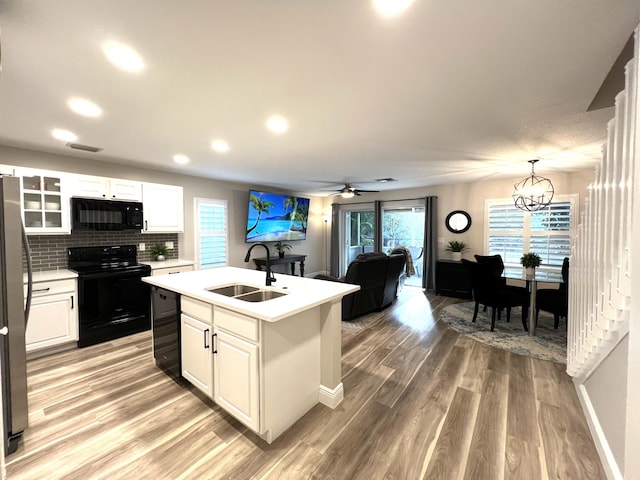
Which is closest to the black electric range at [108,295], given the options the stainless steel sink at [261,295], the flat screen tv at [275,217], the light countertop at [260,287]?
the light countertop at [260,287]

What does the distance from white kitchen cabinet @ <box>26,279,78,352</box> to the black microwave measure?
749mm

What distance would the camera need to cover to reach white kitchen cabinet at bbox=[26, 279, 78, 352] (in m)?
2.83

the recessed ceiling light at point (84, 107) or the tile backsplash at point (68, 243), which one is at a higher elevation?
the recessed ceiling light at point (84, 107)

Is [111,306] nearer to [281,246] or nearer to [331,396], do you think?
[331,396]

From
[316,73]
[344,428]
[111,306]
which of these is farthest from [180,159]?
[344,428]

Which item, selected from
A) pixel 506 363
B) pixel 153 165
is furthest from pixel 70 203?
pixel 506 363

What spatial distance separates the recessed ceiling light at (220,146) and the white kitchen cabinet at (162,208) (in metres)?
1.39

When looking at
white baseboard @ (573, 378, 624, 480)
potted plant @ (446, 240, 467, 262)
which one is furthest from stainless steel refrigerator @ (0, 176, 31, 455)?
potted plant @ (446, 240, 467, 262)

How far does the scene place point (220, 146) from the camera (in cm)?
319

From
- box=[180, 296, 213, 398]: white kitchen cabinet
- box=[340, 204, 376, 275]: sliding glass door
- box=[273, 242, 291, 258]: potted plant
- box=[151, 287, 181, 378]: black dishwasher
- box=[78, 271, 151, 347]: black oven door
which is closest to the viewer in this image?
box=[180, 296, 213, 398]: white kitchen cabinet

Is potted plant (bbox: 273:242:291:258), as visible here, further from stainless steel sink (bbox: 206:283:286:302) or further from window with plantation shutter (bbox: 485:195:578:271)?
window with plantation shutter (bbox: 485:195:578:271)

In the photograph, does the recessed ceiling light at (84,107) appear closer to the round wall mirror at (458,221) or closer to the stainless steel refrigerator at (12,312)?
the stainless steel refrigerator at (12,312)

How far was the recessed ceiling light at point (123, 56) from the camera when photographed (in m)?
1.45

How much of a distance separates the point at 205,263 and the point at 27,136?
294 cm
